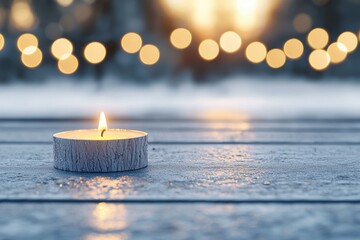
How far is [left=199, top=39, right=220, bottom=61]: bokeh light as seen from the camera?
16.2 ft

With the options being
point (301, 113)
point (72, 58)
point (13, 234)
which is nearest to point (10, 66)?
point (72, 58)

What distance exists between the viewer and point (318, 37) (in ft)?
16.6

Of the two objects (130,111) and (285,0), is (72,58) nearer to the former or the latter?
(285,0)

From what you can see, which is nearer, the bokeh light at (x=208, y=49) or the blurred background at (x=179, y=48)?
the blurred background at (x=179, y=48)

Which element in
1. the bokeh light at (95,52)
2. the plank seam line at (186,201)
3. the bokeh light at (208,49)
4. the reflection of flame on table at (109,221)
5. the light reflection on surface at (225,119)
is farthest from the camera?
the bokeh light at (208,49)

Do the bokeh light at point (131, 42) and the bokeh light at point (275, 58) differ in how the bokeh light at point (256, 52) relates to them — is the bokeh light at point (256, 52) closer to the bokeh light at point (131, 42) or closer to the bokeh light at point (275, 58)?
the bokeh light at point (275, 58)

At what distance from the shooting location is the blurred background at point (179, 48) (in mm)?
4805

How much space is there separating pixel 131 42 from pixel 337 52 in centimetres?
165

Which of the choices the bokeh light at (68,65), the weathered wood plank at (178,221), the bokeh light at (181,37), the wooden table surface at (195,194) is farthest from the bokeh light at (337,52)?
the weathered wood plank at (178,221)

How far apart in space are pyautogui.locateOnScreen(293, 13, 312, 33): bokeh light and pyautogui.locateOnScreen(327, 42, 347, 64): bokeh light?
24 centimetres

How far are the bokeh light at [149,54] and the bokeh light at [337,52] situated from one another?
4.44 ft

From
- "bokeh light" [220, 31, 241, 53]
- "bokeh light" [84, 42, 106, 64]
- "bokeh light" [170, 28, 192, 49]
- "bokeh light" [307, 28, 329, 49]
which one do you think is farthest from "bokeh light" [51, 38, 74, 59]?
"bokeh light" [307, 28, 329, 49]

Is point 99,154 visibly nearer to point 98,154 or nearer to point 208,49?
point 98,154

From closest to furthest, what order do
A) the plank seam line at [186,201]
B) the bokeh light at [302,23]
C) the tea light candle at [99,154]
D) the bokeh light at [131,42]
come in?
the plank seam line at [186,201] → the tea light candle at [99,154] → the bokeh light at [131,42] → the bokeh light at [302,23]
